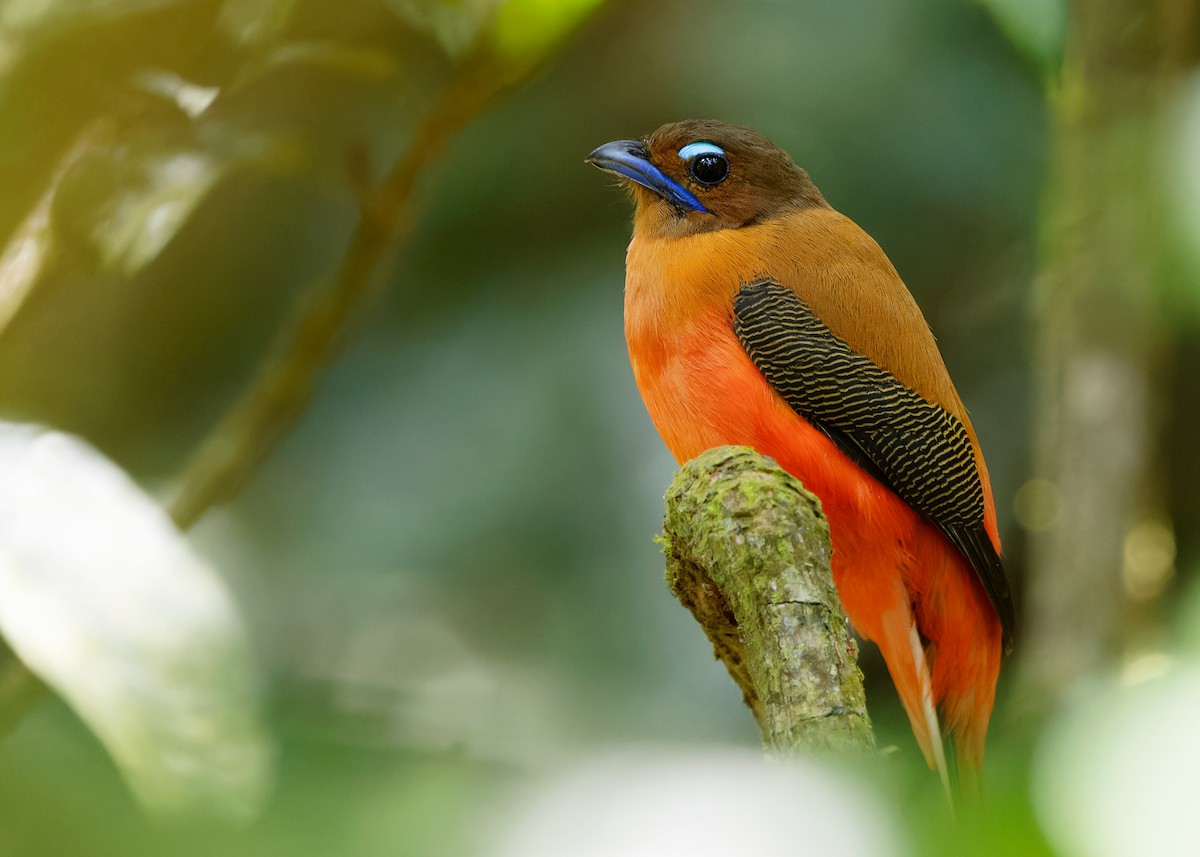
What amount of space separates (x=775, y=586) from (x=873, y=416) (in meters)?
1.15

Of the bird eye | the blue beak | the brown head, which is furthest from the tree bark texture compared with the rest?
the blue beak

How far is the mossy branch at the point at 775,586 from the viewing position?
1.24 metres

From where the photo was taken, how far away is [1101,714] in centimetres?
65

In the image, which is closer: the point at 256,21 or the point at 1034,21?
the point at 1034,21

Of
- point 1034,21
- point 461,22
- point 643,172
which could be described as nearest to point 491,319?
point 643,172

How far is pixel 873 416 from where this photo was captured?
251cm

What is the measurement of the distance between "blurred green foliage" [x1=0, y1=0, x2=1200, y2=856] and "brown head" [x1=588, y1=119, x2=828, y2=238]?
1.71 feet

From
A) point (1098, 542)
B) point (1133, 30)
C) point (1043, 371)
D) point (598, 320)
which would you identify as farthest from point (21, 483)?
point (1133, 30)

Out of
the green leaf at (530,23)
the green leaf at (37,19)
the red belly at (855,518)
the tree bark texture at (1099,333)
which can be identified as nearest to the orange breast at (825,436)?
the red belly at (855,518)

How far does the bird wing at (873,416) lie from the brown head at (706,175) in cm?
38

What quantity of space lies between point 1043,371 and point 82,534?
2849 mm

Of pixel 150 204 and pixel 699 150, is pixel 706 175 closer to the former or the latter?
pixel 699 150

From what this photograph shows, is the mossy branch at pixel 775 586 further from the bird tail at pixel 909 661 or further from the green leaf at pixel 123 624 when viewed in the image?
the bird tail at pixel 909 661

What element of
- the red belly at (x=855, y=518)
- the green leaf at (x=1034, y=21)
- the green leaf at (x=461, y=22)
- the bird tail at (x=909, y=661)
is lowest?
the bird tail at (x=909, y=661)
